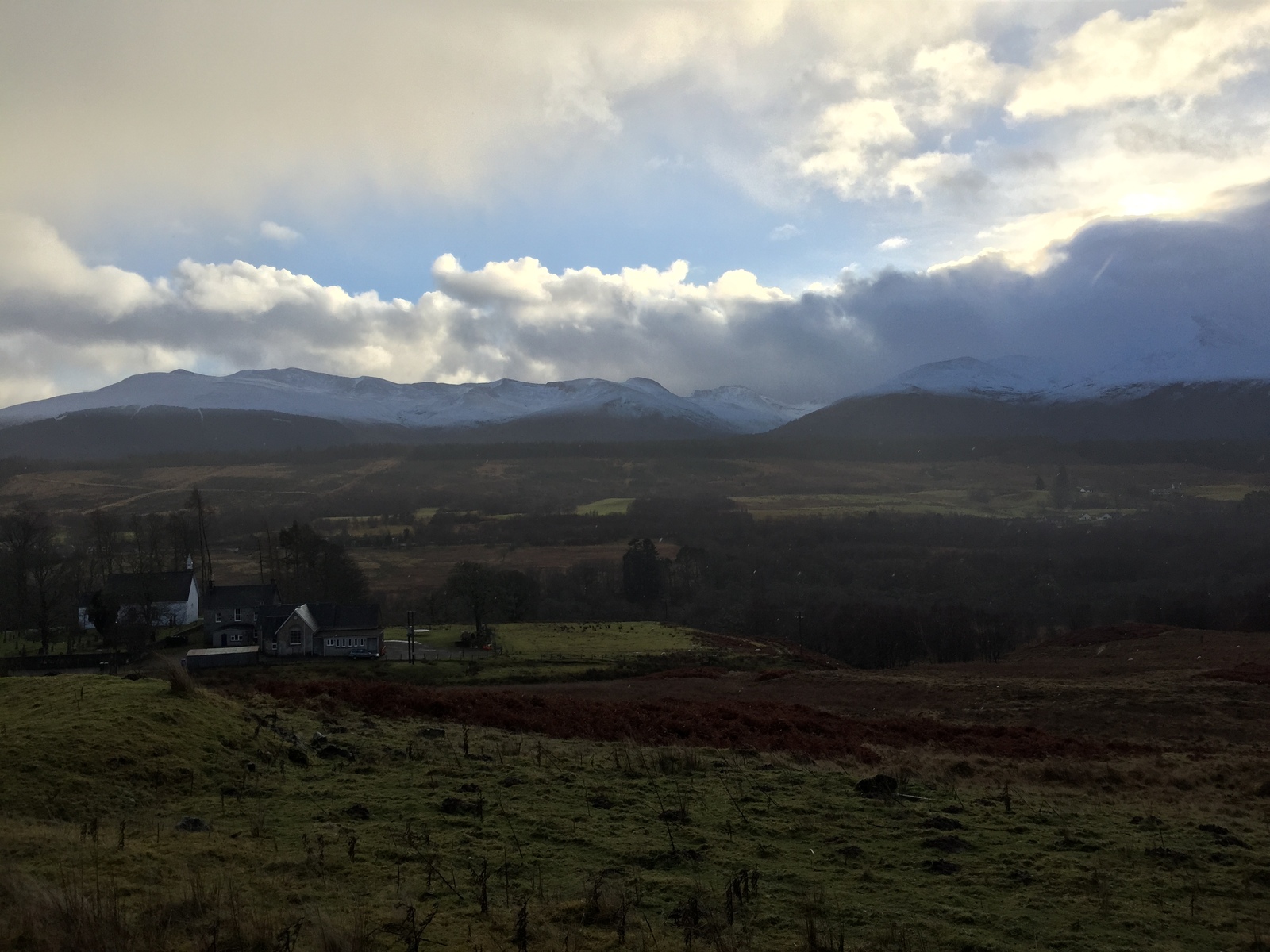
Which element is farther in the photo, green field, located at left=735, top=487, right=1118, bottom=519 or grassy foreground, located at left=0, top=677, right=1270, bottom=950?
green field, located at left=735, top=487, right=1118, bottom=519

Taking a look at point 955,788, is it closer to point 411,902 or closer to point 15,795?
point 411,902

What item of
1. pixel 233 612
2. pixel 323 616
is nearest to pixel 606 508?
pixel 233 612

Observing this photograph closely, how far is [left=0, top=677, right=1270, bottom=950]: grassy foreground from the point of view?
8906mm

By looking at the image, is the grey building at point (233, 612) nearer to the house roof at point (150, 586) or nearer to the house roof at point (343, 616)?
the house roof at point (343, 616)

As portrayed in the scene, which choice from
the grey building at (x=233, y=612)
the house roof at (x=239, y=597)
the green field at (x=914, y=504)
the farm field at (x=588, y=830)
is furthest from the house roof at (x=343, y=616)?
the green field at (x=914, y=504)

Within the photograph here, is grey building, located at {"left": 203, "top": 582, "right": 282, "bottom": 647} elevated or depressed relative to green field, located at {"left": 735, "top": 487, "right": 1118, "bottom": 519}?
depressed

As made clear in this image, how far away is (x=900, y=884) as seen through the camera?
10953mm

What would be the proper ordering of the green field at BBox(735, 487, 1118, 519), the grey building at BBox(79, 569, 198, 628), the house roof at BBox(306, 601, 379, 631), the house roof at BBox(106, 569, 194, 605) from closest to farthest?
the house roof at BBox(306, 601, 379, 631) → the grey building at BBox(79, 569, 198, 628) → the house roof at BBox(106, 569, 194, 605) → the green field at BBox(735, 487, 1118, 519)

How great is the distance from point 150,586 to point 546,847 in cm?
6350

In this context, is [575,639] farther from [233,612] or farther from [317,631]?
[233,612]

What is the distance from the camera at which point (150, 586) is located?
64438mm

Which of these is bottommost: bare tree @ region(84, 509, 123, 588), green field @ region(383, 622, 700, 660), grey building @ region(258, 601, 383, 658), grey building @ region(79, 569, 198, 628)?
green field @ region(383, 622, 700, 660)

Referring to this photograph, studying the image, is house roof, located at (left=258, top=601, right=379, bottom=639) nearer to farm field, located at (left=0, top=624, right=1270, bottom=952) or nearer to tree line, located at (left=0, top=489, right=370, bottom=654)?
tree line, located at (left=0, top=489, right=370, bottom=654)

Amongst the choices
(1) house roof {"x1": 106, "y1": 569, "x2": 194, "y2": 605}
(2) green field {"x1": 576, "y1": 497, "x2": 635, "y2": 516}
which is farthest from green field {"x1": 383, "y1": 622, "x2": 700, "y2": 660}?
(2) green field {"x1": 576, "y1": 497, "x2": 635, "y2": 516}
